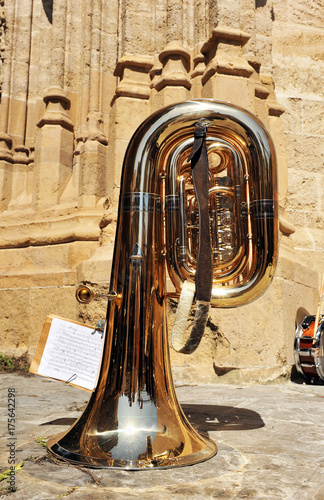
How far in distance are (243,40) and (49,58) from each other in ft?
8.05

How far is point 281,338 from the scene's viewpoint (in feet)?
11.0

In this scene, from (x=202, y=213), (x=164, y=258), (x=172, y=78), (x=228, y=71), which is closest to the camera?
(x=202, y=213)

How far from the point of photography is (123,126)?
3994mm

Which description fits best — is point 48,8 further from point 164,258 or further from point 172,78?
point 164,258

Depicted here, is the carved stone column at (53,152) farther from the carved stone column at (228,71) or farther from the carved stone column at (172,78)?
the carved stone column at (228,71)

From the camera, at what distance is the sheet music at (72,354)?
1612mm

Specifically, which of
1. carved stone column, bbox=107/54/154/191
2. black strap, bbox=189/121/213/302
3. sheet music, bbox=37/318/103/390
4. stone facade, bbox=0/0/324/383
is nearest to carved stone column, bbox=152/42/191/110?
stone facade, bbox=0/0/324/383

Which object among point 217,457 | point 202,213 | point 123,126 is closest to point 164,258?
point 202,213

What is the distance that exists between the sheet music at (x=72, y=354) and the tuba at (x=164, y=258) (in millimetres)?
173

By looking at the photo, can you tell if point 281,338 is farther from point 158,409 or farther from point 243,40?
point 243,40

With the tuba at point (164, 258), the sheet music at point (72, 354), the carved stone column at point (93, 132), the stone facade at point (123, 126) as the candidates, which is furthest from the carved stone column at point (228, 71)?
the sheet music at point (72, 354)

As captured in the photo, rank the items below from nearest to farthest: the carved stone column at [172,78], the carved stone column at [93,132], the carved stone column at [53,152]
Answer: the carved stone column at [172,78], the carved stone column at [93,132], the carved stone column at [53,152]

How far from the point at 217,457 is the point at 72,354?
60cm

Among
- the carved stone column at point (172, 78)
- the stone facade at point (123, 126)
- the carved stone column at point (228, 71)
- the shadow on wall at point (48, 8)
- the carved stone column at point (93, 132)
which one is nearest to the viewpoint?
the stone facade at point (123, 126)
